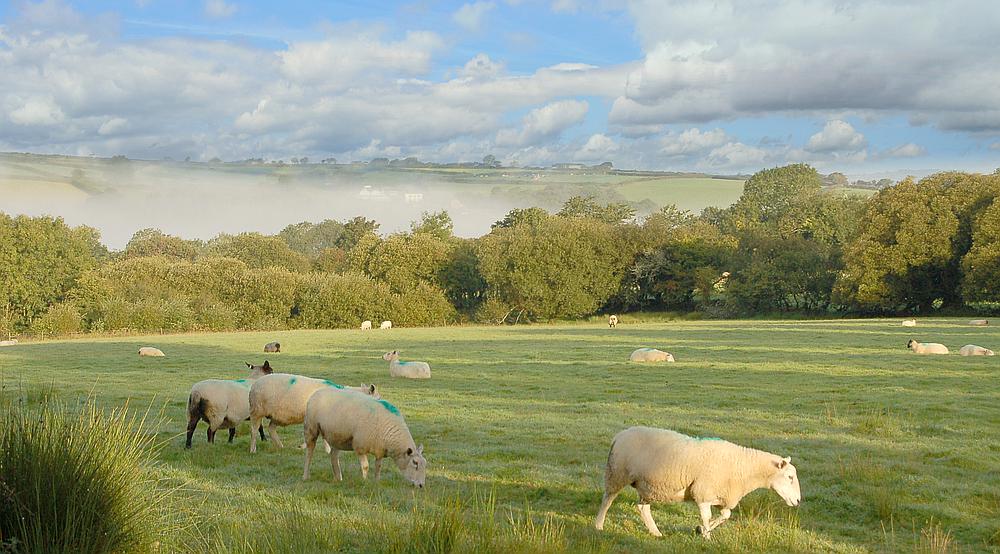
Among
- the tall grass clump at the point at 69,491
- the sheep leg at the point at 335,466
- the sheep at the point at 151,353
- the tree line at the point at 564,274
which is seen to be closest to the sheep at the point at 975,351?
the sheep leg at the point at 335,466

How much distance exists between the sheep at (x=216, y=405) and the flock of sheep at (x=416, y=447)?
0.7 inches

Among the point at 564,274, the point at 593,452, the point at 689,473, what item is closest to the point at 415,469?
the point at 593,452

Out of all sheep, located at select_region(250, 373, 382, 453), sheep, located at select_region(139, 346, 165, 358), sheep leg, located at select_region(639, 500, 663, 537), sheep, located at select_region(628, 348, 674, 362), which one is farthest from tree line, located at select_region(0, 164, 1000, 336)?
sheep leg, located at select_region(639, 500, 663, 537)

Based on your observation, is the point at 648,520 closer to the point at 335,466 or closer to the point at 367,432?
the point at 367,432

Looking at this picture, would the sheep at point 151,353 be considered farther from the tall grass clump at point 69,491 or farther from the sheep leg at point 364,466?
the tall grass clump at point 69,491

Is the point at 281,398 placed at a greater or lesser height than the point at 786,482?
greater

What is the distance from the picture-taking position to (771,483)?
8836 millimetres

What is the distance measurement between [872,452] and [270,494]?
8914 millimetres

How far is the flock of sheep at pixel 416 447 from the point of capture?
8484 millimetres

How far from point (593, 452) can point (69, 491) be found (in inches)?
313

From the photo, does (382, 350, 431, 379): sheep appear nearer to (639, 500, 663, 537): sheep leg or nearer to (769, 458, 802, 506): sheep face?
(639, 500, 663, 537): sheep leg

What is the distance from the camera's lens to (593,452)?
12523mm

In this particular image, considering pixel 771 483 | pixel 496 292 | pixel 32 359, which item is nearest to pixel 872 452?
pixel 771 483

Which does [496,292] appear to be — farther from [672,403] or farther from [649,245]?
[672,403]
